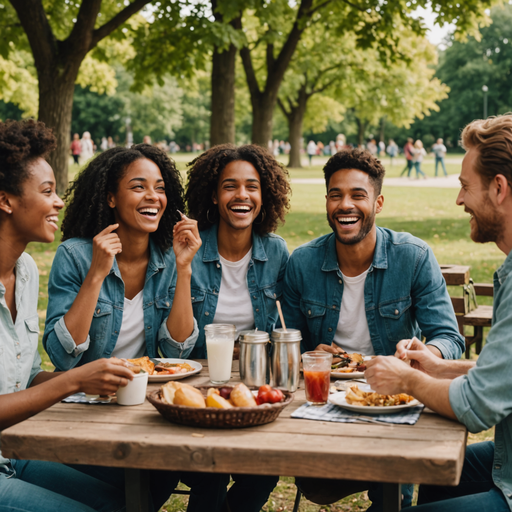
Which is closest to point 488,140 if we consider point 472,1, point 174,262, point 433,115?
point 174,262

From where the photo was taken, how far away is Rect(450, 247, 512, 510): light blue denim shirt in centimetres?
210

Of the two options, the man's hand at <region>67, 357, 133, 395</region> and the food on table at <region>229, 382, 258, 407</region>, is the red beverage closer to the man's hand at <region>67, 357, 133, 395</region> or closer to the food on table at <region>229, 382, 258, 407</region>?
A: the food on table at <region>229, 382, 258, 407</region>

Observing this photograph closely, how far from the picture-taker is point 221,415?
2.11 m

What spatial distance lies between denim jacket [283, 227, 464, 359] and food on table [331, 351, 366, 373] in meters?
0.51

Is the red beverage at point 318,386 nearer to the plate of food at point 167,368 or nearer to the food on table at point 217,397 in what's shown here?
the food on table at point 217,397

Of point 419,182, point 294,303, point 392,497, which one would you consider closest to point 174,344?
point 294,303

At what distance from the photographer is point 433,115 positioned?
6762 cm

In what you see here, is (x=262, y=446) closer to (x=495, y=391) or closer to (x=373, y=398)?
(x=373, y=398)

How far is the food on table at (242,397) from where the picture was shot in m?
2.23

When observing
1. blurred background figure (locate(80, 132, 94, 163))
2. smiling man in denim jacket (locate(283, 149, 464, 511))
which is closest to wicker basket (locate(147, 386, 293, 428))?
smiling man in denim jacket (locate(283, 149, 464, 511))

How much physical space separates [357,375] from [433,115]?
68.8 metres

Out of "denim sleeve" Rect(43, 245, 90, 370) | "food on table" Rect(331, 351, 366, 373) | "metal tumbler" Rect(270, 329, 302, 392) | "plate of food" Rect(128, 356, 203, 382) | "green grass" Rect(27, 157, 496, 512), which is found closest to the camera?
"metal tumbler" Rect(270, 329, 302, 392)

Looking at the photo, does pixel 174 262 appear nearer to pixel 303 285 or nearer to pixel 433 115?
pixel 303 285

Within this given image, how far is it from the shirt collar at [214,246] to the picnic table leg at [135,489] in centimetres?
169
